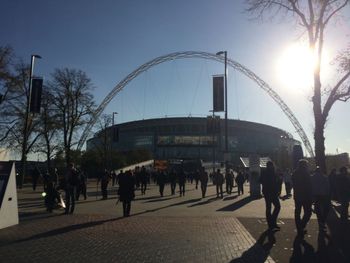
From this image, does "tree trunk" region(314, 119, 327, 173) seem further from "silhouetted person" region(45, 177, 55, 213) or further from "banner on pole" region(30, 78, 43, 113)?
"banner on pole" region(30, 78, 43, 113)

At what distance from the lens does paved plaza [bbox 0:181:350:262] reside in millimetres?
10547

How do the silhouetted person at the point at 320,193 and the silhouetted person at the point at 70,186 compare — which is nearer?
the silhouetted person at the point at 320,193

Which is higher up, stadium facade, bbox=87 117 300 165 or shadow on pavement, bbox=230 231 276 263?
stadium facade, bbox=87 117 300 165

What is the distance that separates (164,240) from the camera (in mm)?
12672

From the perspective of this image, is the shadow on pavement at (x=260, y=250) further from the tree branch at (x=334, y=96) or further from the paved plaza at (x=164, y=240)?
the tree branch at (x=334, y=96)

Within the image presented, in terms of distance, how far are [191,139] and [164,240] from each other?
138 m

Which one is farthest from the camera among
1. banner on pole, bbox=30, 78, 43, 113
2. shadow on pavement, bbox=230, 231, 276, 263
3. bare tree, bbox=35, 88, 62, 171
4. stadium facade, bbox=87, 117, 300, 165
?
stadium facade, bbox=87, 117, 300, 165

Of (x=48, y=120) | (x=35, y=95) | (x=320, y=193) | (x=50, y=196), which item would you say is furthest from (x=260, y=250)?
(x=48, y=120)

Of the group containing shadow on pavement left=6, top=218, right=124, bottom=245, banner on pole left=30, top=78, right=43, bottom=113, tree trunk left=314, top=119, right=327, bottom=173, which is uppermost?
banner on pole left=30, top=78, right=43, bottom=113

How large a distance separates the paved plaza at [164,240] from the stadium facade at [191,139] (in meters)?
126

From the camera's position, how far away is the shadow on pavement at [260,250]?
10.4 meters

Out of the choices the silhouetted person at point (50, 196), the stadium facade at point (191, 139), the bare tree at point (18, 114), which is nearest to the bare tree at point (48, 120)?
the bare tree at point (18, 114)

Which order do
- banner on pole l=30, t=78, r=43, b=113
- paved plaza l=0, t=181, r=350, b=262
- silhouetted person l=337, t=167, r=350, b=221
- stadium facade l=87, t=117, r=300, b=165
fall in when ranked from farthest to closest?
stadium facade l=87, t=117, r=300, b=165, banner on pole l=30, t=78, r=43, b=113, silhouetted person l=337, t=167, r=350, b=221, paved plaza l=0, t=181, r=350, b=262

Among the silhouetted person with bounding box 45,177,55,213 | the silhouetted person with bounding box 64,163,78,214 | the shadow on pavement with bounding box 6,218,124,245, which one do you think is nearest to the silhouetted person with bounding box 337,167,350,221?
the shadow on pavement with bounding box 6,218,124,245
